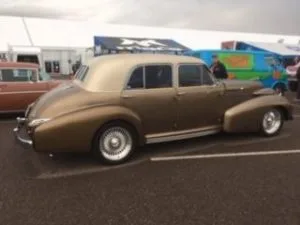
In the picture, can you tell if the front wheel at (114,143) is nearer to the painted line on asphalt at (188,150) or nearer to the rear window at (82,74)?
the painted line on asphalt at (188,150)

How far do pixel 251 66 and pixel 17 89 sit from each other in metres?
8.93

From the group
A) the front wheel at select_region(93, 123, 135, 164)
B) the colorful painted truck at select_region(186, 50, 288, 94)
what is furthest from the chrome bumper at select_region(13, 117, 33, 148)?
the colorful painted truck at select_region(186, 50, 288, 94)

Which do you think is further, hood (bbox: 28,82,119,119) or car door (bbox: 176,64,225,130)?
car door (bbox: 176,64,225,130)

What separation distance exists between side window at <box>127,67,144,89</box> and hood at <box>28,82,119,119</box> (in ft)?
1.51

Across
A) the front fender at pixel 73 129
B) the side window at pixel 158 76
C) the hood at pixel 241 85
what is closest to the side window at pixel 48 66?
the hood at pixel 241 85

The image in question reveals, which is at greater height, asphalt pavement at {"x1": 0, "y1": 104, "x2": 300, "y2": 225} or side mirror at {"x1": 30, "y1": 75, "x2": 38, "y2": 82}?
side mirror at {"x1": 30, "y1": 75, "x2": 38, "y2": 82}

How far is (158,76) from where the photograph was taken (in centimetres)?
639

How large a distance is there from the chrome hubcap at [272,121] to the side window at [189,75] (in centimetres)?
181

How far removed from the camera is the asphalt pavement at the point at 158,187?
159 inches

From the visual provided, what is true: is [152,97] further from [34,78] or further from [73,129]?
[34,78]

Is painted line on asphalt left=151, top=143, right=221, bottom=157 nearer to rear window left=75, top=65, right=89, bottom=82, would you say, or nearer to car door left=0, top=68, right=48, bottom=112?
rear window left=75, top=65, right=89, bottom=82

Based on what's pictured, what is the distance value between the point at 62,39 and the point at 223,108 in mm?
25357

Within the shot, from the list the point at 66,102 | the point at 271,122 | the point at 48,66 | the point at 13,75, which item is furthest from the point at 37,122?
the point at 48,66

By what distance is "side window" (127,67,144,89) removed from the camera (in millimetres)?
6113
